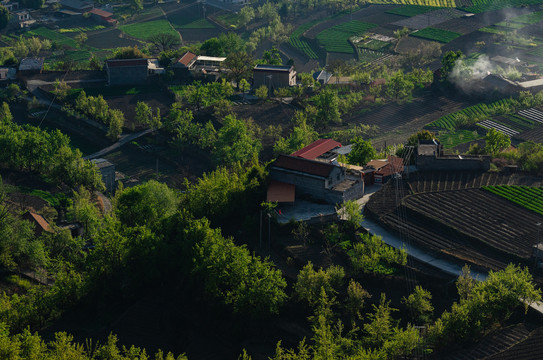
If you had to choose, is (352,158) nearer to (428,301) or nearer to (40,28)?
(428,301)

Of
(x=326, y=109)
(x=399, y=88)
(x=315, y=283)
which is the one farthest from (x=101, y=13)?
(x=315, y=283)

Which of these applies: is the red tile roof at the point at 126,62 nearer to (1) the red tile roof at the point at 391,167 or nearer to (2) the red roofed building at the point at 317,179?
(2) the red roofed building at the point at 317,179

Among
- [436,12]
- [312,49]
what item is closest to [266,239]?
[312,49]

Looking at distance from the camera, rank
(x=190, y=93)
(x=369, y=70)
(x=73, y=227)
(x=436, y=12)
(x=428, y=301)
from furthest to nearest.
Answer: (x=436, y=12) → (x=369, y=70) → (x=190, y=93) → (x=73, y=227) → (x=428, y=301)

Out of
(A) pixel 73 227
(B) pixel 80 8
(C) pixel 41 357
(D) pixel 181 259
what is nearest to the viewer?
(C) pixel 41 357

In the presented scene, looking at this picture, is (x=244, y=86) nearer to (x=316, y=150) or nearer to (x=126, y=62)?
(x=126, y=62)

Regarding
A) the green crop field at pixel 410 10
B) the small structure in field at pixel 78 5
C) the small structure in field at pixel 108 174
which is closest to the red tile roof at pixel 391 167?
the small structure in field at pixel 108 174
